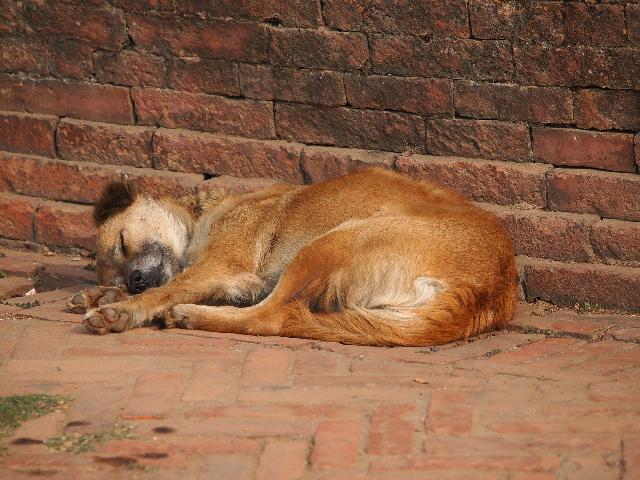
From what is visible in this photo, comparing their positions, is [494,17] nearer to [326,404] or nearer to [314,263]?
[314,263]

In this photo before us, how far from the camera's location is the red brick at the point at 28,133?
7367 mm

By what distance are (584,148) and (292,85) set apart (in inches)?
70.8

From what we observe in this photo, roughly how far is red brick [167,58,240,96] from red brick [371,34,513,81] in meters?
0.97

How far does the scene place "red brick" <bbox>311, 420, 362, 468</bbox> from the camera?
3.83 metres

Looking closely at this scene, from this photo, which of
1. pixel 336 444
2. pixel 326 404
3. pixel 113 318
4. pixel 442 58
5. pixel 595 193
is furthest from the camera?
pixel 442 58

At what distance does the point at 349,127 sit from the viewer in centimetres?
659

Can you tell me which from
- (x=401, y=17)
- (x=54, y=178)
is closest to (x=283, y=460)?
(x=401, y=17)

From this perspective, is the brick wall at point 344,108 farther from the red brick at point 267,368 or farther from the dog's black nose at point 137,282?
the red brick at point 267,368

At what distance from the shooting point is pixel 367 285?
5367 mm

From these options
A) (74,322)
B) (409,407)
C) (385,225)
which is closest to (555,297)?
(385,225)

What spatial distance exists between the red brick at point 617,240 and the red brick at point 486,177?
374 millimetres

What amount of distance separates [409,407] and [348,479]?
705 millimetres

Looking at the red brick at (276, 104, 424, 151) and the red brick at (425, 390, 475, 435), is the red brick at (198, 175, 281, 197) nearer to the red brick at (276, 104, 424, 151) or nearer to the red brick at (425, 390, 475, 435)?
the red brick at (276, 104, 424, 151)

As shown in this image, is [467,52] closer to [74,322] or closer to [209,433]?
[74,322]
